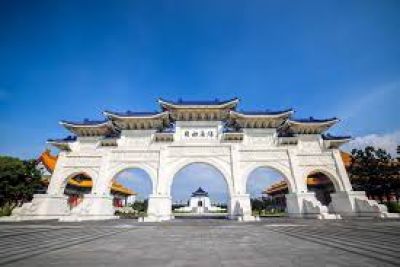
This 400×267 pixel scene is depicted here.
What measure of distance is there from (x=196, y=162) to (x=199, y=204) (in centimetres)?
3236

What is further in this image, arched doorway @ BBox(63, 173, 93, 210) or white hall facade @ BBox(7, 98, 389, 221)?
arched doorway @ BBox(63, 173, 93, 210)

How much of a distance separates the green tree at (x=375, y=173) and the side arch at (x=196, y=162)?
42.1ft

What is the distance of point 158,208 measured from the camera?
61.9 ft

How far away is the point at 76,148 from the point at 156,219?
36.3ft

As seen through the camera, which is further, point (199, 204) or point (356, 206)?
point (199, 204)

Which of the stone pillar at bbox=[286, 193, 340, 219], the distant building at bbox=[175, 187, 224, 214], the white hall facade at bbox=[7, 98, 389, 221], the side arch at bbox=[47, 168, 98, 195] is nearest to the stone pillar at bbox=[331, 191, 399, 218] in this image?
the white hall facade at bbox=[7, 98, 389, 221]

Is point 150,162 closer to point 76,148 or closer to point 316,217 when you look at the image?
point 76,148

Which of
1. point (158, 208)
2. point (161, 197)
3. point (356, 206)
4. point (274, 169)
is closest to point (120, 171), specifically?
point (161, 197)

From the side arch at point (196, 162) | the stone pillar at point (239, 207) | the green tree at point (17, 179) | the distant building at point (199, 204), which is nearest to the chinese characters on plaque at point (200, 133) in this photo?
the side arch at point (196, 162)

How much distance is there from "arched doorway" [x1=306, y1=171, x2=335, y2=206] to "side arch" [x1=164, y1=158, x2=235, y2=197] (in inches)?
503

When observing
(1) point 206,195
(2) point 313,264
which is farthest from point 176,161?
(1) point 206,195

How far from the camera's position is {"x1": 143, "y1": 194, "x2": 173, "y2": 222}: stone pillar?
18.3 m

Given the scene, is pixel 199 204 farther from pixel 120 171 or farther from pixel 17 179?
pixel 17 179

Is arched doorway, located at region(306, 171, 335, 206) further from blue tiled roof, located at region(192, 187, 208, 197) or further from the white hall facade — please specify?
blue tiled roof, located at region(192, 187, 208, 197)
